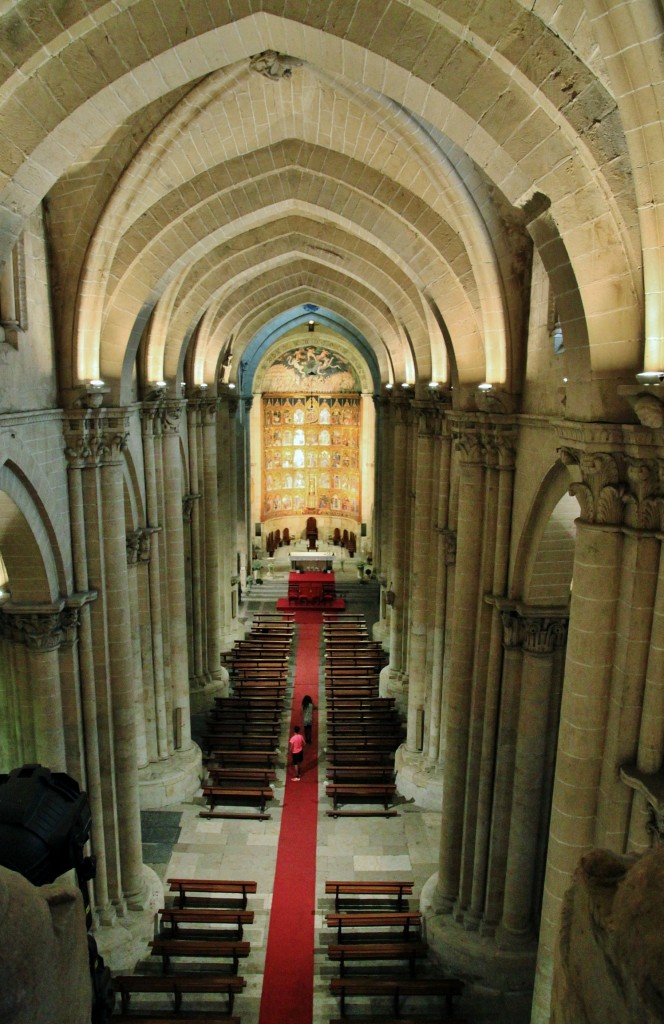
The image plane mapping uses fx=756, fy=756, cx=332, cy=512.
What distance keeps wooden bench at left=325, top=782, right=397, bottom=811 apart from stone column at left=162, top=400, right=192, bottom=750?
11.5 ft

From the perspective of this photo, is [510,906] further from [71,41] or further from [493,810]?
[71,41]

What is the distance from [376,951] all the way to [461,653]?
4.78 metres

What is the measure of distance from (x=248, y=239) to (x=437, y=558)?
8349 mm

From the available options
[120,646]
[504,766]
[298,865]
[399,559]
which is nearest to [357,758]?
[298,865]

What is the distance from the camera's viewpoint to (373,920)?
12.3 meters

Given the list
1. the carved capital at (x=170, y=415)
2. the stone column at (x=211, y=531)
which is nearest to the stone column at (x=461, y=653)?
the carved capital at (x=170, y=415)

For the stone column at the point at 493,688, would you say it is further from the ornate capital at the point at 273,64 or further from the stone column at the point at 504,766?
the ornate capital at the point at 273,64

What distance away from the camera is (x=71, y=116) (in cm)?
768

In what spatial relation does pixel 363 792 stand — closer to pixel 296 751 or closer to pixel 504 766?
pixel 296 751

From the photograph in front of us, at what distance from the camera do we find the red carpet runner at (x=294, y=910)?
11.3 meters

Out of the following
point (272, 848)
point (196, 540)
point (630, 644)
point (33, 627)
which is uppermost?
point (630, 644)

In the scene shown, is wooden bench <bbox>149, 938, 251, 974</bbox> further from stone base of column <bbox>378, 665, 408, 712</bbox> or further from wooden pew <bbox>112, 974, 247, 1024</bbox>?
stone base of column <bbox>378, 665, 408, 712</bbox>

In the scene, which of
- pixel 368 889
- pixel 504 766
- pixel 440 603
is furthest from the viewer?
pixel 440 603

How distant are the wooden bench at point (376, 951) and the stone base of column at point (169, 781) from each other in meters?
5.85
